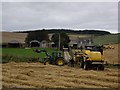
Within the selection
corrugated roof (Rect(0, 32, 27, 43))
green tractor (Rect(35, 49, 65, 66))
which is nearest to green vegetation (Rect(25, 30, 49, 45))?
corrugated roof (Rect(0, 32, 27, 43))

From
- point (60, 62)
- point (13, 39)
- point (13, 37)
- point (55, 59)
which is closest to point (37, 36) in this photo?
point (13, 39)

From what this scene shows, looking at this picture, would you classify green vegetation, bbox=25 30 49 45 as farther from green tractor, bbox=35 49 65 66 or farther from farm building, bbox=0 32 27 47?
green tractor, bbox=35 49 65 66

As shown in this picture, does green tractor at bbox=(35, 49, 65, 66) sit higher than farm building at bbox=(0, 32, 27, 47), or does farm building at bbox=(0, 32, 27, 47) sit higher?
farm building at bbox=(0, 32, 27, 47)

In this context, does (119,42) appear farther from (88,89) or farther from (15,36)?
(15,36)

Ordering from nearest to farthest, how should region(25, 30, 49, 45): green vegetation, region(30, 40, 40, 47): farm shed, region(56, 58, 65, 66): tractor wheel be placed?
1. region(56, 58, 65, 66): tractor wheel
2. region(30, 40, 40, 47): farm shed
3. region(25, 30, 49, 45): green vegetation

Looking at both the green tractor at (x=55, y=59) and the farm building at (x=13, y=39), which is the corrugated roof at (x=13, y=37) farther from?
the green tractor at (x=55, y=59)

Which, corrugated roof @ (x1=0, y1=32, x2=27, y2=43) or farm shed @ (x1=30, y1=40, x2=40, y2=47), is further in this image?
corrugated roof @ (x1=0, y1=32, x2=27, y2=43)

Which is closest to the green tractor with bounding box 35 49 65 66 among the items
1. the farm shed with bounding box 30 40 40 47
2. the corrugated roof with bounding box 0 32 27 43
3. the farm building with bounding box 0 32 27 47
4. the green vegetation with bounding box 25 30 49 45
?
the farm building with bounding box 0 32 27 47

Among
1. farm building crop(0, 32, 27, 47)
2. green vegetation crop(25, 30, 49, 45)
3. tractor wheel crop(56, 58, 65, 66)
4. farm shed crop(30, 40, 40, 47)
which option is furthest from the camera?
green vegetation crop(25, 30, 49, 45)

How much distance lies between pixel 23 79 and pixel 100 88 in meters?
4.61

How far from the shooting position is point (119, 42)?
1257 inches

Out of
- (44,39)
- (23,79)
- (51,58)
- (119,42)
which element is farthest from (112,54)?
(44,39)

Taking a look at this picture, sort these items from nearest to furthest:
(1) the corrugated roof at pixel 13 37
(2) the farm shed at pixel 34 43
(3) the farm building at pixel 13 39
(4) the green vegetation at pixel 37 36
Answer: (3) the farm building at pixel 13 39 < (2) the farm shed at pixel 34 43 < (4) the green vegetation at pixel 37 36 < (1) the corrugated roof at pixel 13 37

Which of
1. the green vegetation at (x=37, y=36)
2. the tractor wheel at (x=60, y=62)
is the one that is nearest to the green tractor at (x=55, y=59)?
the tractor wheel at (x=60, y=62)
